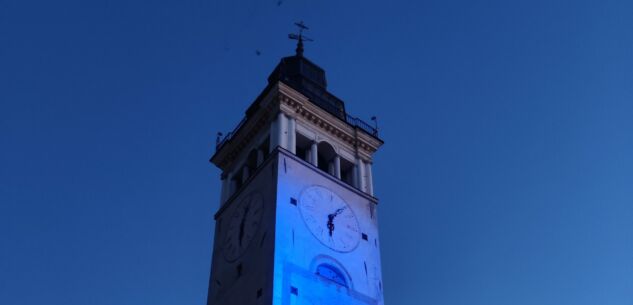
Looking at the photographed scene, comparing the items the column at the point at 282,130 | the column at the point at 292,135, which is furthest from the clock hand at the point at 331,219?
the column at the point at 282,130

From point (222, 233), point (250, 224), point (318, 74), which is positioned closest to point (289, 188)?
point (250, 224)

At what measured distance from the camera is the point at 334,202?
130 feet

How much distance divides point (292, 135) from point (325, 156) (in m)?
3.42

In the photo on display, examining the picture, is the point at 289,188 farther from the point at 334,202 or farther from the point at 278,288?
the point at 278,288

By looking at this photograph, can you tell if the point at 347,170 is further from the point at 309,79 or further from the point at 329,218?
the point at 309,79

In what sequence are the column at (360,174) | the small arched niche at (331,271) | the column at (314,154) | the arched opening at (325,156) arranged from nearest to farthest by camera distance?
the small arched niche at (331,271), the column at (314,154), the column at (360,174), the arched opening at (325,156)

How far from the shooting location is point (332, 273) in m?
35.9

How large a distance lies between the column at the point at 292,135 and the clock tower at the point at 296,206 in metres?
0.06

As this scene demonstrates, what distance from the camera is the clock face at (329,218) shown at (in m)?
37.1

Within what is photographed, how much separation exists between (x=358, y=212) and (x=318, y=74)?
A: 40.2 ft

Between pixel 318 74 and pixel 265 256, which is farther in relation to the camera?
pixel 318 74

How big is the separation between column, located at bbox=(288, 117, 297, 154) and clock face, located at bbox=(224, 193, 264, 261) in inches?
118

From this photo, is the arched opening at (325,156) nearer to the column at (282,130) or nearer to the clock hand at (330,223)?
the column at (282,130)

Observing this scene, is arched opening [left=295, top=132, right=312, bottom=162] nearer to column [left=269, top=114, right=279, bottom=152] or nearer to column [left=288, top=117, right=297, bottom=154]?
column [left=288, top=117, right=297, bottom=154]
